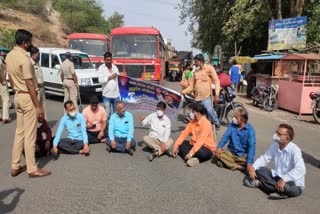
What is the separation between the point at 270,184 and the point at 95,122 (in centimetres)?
372

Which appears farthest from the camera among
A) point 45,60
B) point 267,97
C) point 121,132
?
point 45,60

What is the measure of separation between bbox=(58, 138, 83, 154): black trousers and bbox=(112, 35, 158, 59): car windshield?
10.4 meters

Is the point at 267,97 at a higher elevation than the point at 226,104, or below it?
below

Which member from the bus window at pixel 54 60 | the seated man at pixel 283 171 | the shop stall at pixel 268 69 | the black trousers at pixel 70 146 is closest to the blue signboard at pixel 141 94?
the black trousers at pixel 70 146

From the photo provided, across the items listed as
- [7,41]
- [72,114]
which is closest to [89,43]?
[72,114]

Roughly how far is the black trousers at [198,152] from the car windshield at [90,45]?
45.7ft

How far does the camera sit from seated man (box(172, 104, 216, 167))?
19.8ft

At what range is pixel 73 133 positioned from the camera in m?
6.50

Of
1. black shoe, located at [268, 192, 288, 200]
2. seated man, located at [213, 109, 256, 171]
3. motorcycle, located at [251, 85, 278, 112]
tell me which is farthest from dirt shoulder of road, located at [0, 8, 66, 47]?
black shoe, located at [268, 192, 288, 200]

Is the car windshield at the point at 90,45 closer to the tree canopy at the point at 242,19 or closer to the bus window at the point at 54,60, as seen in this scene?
the bus window at the point at 54,60

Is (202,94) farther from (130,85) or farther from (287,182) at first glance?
(287,182)

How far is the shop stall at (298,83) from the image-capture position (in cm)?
1220

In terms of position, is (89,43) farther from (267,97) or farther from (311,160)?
(311,160)

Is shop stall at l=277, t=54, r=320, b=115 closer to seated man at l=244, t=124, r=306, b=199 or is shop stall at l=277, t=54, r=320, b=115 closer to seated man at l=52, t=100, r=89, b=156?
seated man at l=244, t=124, r=306, b=199
